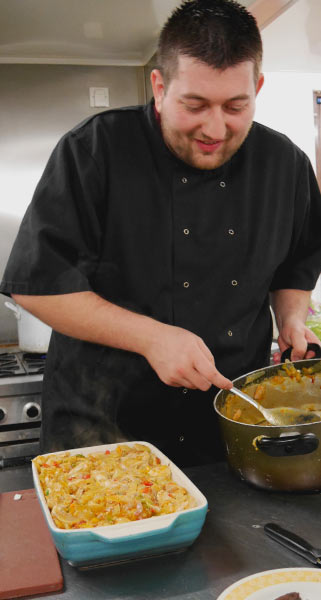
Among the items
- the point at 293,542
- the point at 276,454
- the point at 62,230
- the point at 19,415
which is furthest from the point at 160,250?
the point at 19,415

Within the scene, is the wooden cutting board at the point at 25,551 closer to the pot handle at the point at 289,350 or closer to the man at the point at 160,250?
the man at the point at 160,250

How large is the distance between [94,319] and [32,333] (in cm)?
144

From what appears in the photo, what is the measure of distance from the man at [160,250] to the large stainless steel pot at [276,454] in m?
0.30

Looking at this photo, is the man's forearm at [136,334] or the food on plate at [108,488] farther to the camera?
the man's forearm at [136,334]

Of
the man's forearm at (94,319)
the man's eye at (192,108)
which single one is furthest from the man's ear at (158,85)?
the man's forearm at (94,319)

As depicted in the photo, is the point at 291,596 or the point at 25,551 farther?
the point at 25,551

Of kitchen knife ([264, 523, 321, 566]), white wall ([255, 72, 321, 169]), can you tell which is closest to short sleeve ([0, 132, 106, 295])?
kitchen knife ([264, 523, 321, 566])

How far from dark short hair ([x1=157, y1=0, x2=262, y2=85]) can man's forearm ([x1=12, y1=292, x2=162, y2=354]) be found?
537 millimetres

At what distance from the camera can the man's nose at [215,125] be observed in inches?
54.3

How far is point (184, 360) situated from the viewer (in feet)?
4.17

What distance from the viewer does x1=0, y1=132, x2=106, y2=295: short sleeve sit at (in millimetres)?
1477

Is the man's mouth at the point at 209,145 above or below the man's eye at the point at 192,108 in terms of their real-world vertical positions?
below

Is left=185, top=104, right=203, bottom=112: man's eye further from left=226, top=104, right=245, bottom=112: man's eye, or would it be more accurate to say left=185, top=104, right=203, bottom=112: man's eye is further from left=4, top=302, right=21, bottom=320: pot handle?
left=4, top=302, right=21, bottom=320: pot handle

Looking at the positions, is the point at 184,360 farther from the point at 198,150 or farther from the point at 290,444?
the point at 198,150
